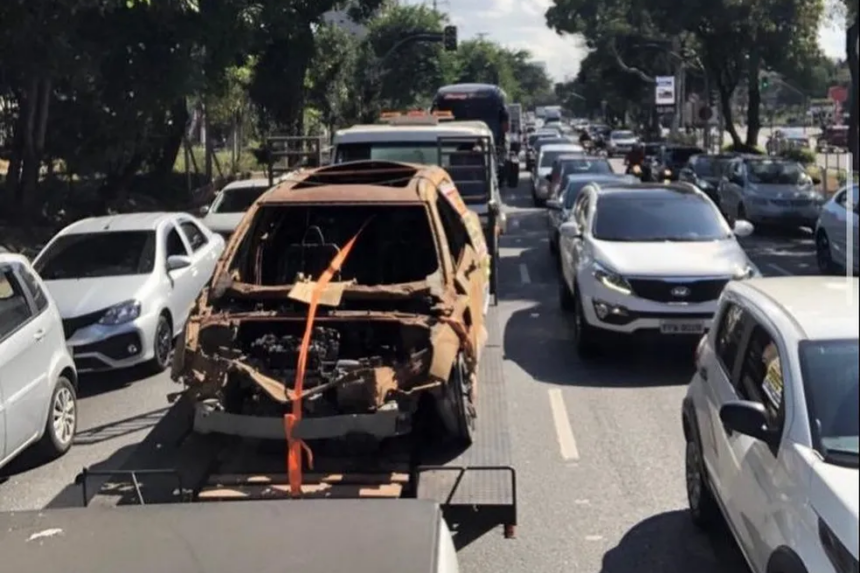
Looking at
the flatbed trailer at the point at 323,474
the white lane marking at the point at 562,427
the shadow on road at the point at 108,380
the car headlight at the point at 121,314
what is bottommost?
the white lane marking at the point at 562,427

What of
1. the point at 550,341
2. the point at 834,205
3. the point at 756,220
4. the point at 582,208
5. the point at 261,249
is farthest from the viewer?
the point at 756,220

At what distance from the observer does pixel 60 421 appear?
29.3 feet

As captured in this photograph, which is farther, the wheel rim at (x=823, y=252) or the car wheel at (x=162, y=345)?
the wheel rim at (x=823, y=252)

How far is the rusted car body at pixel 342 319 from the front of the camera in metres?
6.13

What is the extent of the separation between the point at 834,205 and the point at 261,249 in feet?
42.7

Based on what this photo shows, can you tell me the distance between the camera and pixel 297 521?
144 inches

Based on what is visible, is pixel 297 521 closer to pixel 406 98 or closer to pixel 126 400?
pixel 126 400

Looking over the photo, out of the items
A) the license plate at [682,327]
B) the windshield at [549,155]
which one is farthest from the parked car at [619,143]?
the license plate at [682,327]

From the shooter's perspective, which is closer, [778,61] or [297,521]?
[297,521]

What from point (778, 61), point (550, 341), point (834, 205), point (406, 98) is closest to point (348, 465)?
point (550, 341)

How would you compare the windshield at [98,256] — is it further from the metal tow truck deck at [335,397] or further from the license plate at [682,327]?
the license plate at [682,327]

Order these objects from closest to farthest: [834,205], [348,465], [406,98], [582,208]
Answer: [348,465] → [582,208] → [834,205] → [406,98]

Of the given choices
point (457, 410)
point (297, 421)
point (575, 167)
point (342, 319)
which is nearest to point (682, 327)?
point (457, 410)

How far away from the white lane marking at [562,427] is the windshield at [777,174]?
16491 millimetres
